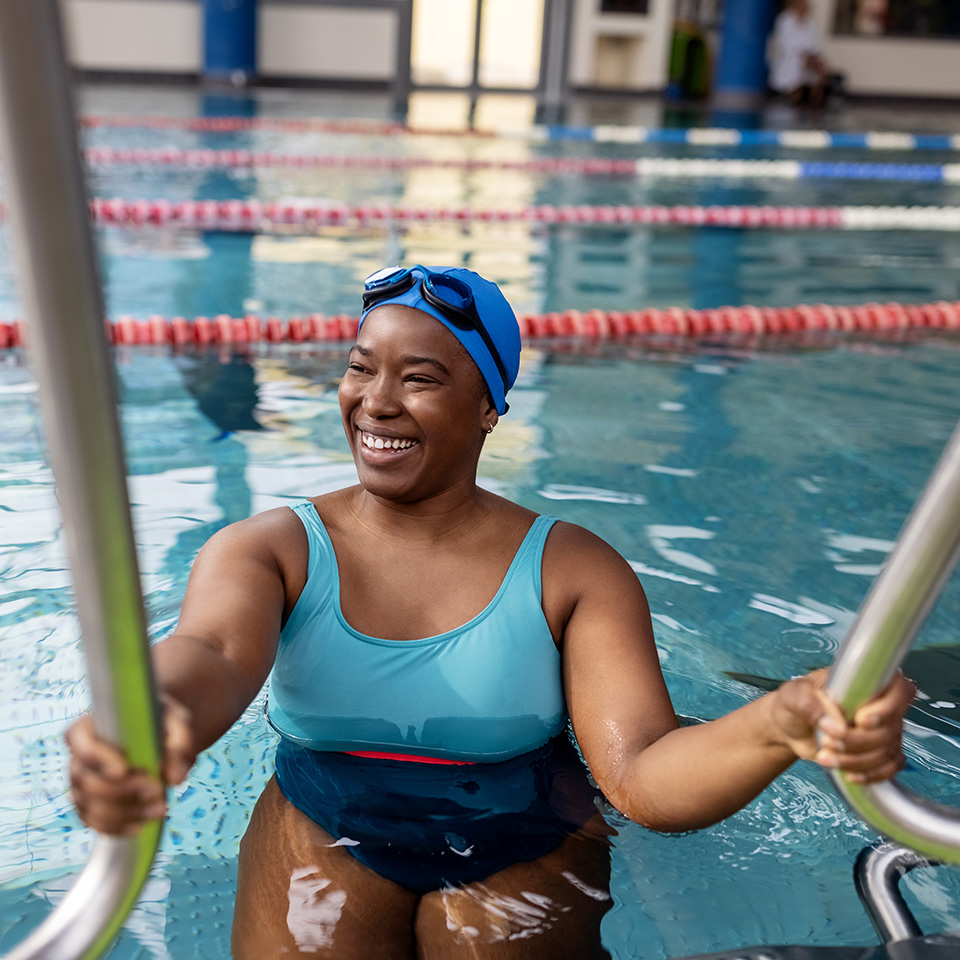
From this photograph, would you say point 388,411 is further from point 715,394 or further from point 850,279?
point 850,279

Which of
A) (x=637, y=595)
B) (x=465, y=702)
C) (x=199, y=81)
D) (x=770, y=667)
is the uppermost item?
(x=637, y=595)

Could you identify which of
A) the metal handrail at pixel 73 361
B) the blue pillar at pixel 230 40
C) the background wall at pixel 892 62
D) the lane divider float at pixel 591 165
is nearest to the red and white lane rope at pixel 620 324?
the metal handrail at pixel 73 361

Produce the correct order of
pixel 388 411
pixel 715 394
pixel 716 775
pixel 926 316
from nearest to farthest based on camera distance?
pixel 716 775 < pixel 388 411 < pixel 715 394 < pixel 926 316

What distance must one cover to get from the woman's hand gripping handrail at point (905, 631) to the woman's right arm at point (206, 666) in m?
0.55

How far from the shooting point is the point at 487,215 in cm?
936

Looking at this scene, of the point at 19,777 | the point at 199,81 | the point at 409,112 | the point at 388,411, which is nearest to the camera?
the point at 388,411

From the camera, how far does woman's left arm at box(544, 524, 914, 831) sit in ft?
3.66

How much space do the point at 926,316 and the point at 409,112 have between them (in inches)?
499

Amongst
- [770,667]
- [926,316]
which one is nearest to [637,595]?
[770,667]

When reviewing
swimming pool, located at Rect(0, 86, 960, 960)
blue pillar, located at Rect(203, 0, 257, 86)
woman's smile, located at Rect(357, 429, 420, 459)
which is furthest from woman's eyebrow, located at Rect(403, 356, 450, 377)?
blue pillar, located at Rect(203, 0, 257, 86)

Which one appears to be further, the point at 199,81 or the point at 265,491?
the point at 199,81

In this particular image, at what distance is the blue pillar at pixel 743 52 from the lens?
22.0 metres

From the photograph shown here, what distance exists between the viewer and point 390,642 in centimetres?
193

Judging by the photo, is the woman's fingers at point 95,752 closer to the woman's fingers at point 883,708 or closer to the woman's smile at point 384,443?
the woman's fingers at point 883,708
